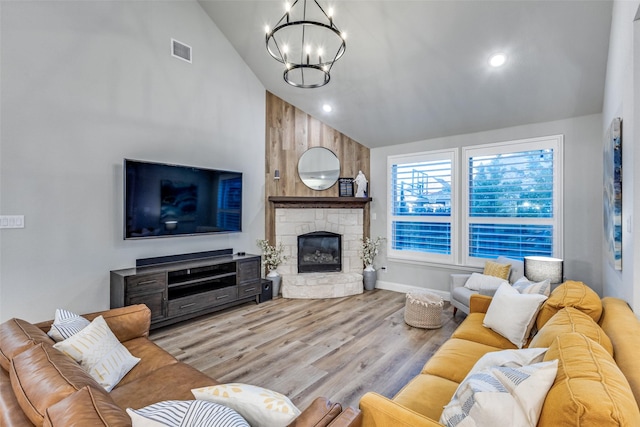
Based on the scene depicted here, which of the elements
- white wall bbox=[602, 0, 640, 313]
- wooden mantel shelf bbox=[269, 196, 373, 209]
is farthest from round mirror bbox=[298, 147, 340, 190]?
white wall bbox=[602, 0, 640, 313]

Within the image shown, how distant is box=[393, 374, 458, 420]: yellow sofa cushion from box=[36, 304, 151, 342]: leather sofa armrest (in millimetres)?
1828

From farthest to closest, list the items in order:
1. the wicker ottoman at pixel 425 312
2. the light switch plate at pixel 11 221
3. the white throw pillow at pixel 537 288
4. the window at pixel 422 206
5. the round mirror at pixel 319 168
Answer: the round mirror at pixel 319 168, the window at pixel 422 206, the wicker ottoman at pixel 425 312, the light switch plate at pixel 11 221, the white throw pillow at pixel 537 288

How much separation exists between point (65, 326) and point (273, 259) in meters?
3.27

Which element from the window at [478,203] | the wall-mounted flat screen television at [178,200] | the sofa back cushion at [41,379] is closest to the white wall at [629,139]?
the window at [478,203]

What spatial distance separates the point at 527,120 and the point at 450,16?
1.80 metres

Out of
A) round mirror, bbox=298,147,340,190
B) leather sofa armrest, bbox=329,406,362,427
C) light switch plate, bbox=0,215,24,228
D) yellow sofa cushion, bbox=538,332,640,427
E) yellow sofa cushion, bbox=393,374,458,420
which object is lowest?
yellow sofa cushion, bbox=393,374,458,420

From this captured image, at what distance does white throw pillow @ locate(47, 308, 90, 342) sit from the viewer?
174cm

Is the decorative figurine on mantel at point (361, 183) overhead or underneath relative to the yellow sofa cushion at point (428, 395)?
overhead

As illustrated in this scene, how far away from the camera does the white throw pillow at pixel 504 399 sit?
989 millimetres

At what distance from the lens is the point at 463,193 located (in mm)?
4574

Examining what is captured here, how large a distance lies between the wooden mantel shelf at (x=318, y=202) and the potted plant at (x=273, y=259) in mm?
669

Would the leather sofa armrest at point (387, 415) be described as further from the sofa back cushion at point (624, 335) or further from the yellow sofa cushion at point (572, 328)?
the yellow sofa cushion at point (572, 328)

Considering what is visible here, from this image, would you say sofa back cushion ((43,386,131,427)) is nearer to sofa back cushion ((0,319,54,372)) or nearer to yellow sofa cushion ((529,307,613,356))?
sofa back cushion ((0,319,54,372))

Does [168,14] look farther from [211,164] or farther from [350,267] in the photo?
[350,267]
